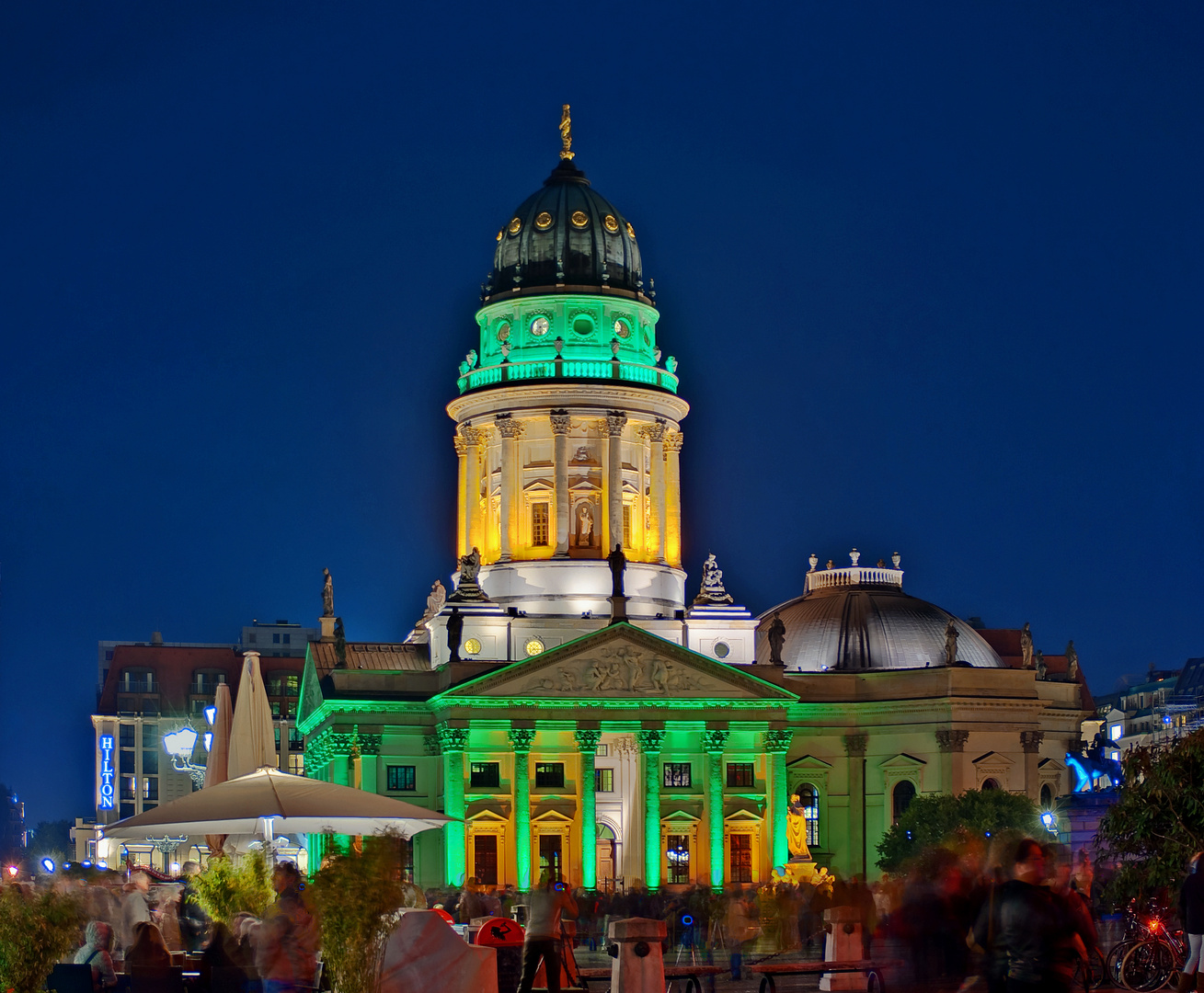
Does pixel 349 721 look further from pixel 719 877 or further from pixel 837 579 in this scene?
pixel 837 579

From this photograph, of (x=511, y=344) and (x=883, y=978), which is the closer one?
(x=883, y=978)

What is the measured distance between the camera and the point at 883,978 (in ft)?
97.0

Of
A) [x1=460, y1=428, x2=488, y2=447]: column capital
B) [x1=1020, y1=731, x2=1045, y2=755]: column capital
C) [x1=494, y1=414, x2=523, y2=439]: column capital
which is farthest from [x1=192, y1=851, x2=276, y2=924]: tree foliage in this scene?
[x1=460, y1=428, x2=488, y2=447]: column capital

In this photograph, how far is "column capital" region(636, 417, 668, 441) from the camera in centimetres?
9369

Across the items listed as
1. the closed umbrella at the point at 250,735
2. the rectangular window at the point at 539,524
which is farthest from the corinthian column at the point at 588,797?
the closed umbrella at the point at 250,735

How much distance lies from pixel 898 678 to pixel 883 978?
197 feet

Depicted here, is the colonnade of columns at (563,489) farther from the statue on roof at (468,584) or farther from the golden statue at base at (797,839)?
the golden statue at base at (797,839)

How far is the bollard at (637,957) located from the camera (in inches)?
1079

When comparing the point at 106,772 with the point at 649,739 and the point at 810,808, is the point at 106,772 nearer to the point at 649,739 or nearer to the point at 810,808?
the point at 810,808

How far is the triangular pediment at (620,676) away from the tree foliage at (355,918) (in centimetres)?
5736

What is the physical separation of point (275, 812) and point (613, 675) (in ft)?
171

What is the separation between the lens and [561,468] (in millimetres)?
91375

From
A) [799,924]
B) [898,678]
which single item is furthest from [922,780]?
[799,924]

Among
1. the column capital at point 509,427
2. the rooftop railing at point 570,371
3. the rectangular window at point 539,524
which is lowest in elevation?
the rectangular window at point 539,524
